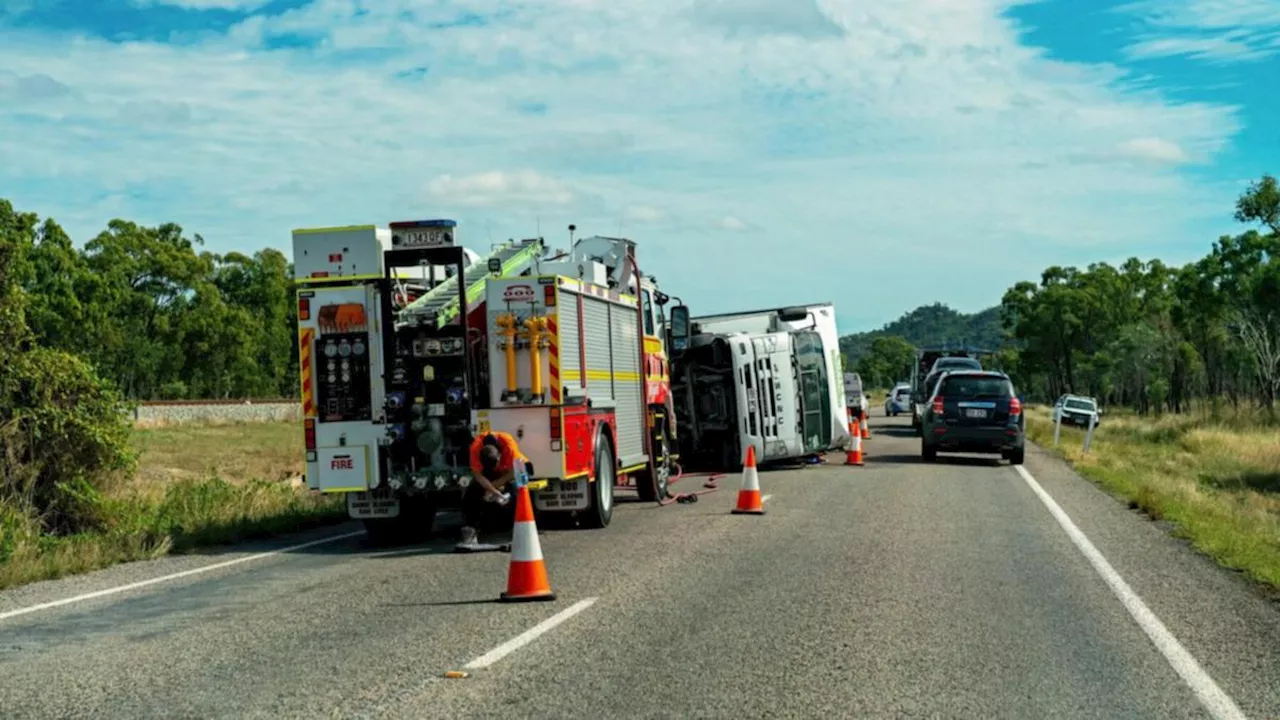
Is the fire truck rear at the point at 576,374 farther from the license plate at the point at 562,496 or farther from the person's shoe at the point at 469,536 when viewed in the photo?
the person's shoe at the point at 469,536

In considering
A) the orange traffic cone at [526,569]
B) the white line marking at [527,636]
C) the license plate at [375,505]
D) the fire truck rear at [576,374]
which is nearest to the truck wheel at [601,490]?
the fire truck rear at [576,374]

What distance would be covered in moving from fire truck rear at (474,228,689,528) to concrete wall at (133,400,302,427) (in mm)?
33781

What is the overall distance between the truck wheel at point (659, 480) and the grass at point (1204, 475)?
20.6ft

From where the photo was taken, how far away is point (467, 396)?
14078 millimetres

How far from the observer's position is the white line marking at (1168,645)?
6.83 meters

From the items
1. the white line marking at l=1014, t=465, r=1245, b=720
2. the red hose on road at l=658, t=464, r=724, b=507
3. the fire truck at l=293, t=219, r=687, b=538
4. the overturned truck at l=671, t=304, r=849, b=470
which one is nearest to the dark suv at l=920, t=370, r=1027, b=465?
the overturned truck at l=671, t=304, r=849, b=470

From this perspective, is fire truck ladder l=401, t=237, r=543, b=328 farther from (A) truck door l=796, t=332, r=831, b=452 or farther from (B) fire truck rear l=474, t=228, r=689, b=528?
(A) truck door l=796, t=332, r=831, b=452

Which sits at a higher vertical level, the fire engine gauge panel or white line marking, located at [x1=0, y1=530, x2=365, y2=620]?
the fire engine gauge panel

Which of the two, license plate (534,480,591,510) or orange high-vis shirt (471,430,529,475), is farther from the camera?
license plate (534,480,591,510)

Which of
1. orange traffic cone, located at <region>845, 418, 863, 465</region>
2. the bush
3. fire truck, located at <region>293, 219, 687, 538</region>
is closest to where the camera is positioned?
fire truck, located at <region>293, 219, 687, 538</region>

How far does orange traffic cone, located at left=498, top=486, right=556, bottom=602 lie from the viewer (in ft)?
33.2

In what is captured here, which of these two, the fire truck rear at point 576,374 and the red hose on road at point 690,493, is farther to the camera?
the red hose on road at point 690,493

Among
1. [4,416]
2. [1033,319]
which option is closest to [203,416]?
[4,416]

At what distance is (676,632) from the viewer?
873cm
